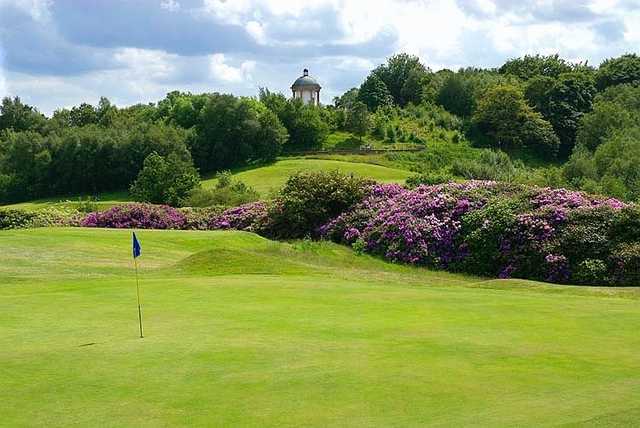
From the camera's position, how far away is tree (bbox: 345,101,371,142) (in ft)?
354

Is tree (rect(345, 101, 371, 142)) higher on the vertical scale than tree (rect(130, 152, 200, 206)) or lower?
higher

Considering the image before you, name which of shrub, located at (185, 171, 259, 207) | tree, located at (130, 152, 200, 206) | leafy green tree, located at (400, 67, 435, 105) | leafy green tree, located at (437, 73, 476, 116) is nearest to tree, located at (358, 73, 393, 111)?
leafy green tree, located at (400, 67, 435, 105)

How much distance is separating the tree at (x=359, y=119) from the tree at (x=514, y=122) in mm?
15029

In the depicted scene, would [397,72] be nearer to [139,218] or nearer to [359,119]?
[359,119]

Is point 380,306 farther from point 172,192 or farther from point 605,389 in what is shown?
point 172,192

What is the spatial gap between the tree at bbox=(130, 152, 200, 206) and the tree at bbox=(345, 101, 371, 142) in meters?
41.4

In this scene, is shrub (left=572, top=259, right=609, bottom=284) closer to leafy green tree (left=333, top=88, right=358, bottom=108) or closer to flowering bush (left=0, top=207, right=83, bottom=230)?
flowering bush (left=0, top=207, right=83, bottom=230)

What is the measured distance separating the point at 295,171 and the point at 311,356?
7745 centimetres

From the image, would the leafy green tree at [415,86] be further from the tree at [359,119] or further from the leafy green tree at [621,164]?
the leafy green tree at [621,164]

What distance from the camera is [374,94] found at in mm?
132250

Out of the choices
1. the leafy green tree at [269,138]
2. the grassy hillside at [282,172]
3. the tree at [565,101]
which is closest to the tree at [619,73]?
the tree at [565,101]

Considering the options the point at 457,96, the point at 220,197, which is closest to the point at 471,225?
the point at 220,197

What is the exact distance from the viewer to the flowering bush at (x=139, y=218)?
53.6 m

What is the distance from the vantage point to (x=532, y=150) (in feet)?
344
